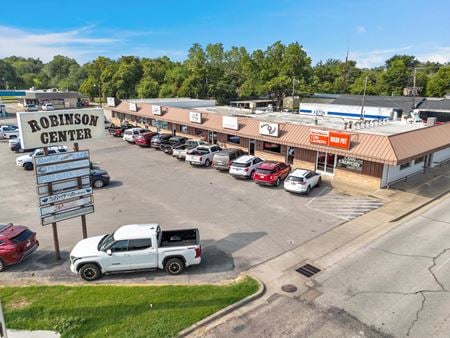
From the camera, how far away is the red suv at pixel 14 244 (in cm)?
1300

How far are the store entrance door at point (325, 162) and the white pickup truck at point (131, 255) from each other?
16076mm

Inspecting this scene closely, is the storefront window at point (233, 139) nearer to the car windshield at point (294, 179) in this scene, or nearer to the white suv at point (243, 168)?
the white suv at point (243, 168)

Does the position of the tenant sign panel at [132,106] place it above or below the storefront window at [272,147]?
above

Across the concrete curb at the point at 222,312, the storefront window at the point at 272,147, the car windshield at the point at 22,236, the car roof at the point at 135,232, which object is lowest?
the concrete curb at the point at 222,312

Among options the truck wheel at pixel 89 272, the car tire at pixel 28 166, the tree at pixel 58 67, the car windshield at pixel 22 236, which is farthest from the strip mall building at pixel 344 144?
the tree at pixel 58 67

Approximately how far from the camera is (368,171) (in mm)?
23422

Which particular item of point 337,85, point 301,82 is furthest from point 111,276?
point 337,85

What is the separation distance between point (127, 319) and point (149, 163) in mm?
21920

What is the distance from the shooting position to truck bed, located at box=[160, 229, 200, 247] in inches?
515

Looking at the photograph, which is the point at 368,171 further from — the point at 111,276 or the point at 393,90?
the point at 393,90

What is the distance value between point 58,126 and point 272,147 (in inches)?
782

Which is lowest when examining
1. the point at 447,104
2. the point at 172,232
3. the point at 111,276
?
the point at 111,276

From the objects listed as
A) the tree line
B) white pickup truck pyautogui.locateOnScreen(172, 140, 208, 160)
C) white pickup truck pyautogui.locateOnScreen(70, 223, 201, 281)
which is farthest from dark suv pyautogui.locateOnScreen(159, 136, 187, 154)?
the tree line

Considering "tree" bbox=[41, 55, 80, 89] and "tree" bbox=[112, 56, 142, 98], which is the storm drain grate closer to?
"tree" bbox=[112, 56, 142, 98]
